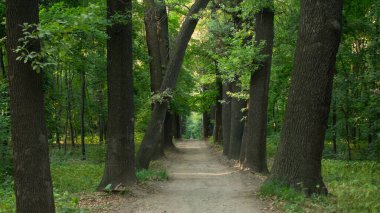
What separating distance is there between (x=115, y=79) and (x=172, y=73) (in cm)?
471

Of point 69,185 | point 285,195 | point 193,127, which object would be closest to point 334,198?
point 285,195

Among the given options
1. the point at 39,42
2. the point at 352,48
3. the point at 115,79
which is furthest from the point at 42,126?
the point at 352,48

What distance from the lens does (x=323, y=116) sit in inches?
346

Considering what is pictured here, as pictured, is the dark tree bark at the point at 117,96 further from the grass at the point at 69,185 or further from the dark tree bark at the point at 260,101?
the dark tree bark at the point at 260,101

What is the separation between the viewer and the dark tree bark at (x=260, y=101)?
1470 cm

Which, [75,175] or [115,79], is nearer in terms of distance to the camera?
[115,79]

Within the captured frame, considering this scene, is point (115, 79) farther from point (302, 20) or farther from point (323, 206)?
point (323, 206)

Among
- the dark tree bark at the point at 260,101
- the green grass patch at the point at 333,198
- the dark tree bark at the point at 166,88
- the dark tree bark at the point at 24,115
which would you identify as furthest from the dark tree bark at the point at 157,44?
the dark tree bark at the point at 24,115

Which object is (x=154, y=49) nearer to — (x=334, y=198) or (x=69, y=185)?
(x=69, y=185)

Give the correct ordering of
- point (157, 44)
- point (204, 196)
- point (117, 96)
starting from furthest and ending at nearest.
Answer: point (157, 44), point (117, 96), point (204, 196)

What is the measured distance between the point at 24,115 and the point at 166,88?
9847mm

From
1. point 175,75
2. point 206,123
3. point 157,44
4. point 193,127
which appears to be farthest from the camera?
point 193,127

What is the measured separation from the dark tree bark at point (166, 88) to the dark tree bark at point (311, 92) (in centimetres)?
666

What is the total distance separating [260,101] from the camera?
49.0 feet
